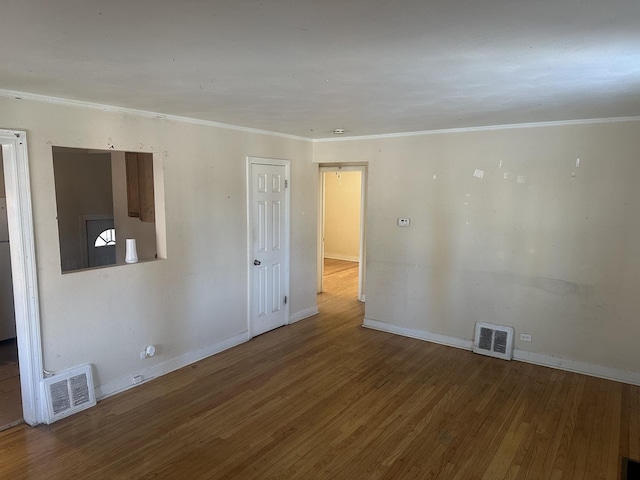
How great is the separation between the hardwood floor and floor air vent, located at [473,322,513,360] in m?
0.13

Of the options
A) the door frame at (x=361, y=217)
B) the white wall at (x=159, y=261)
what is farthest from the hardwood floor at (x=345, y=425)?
the door frame at (x=361, y=217)

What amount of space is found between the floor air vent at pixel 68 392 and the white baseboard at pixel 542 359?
3.16 metres

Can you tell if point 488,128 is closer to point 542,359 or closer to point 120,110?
point 542,359

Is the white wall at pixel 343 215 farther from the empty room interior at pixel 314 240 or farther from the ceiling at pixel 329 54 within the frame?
the ceiling at pixel 329 54

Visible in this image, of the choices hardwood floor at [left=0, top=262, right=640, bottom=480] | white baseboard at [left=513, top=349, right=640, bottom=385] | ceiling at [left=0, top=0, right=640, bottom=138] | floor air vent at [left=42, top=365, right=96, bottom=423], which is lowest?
hardwood floor at [left=0, top=262, right=640, bottom=480]

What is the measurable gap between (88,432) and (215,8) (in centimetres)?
295

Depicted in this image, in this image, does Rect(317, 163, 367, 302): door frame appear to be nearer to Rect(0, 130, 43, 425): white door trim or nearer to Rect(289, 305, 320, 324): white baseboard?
Rect(289, 305, 320, 324): white baseboard

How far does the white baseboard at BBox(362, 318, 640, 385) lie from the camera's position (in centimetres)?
387

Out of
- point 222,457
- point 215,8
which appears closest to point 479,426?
point 222,457

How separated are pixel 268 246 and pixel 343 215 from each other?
488 centimetres

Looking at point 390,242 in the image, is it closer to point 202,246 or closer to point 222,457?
point 202,246

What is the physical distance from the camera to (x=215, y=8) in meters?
1.46

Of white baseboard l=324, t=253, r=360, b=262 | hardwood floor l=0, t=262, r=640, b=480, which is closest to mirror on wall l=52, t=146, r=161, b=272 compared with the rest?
hardwood floor l=0, t=262, r=640, b=480

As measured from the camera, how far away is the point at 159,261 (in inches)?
151
